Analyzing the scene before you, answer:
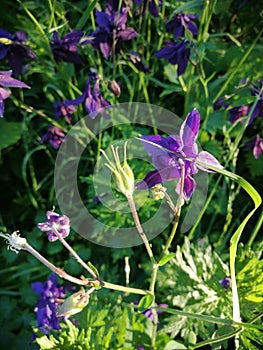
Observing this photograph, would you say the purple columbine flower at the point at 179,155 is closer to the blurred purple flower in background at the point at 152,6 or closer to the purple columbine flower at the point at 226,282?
the purple columbine flower at the point at 226,282

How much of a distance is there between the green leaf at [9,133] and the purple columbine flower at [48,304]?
50cm

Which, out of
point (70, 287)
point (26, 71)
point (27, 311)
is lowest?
point (27, 311)

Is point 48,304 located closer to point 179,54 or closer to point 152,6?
point 179,54

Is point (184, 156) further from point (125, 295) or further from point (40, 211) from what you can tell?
point (40, 211)

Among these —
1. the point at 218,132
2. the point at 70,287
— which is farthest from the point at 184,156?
the point at 218,132

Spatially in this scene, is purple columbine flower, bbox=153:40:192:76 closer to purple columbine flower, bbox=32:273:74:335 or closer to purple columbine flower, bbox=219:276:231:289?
purple columbine flower, bbox=219:276:231:289

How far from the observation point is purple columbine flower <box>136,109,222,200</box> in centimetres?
81

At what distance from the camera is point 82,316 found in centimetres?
120

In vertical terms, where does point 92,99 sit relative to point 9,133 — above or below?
above

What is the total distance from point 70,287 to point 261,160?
0.69 m

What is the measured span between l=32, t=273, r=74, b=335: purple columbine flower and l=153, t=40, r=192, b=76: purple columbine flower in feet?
2.05

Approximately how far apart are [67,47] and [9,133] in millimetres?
496

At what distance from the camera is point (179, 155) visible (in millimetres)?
803

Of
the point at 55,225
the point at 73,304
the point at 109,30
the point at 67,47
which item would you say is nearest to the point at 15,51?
the point at 67,47
